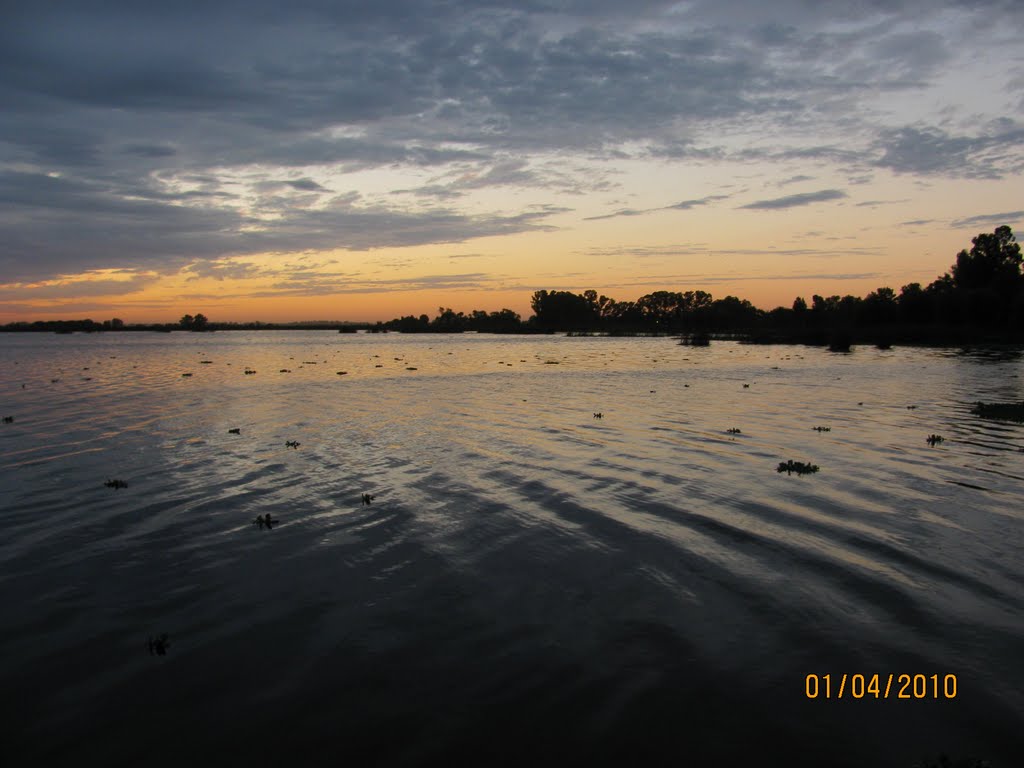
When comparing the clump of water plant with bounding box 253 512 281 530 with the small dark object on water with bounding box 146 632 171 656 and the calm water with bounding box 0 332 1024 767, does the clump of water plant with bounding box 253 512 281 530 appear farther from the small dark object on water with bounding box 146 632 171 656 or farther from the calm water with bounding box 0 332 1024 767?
the small dark object on water with bounding box 146 632 171 656

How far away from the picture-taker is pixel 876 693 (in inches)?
311

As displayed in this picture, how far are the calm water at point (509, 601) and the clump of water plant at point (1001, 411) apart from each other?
1013 cm

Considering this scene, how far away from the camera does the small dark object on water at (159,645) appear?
890 cm

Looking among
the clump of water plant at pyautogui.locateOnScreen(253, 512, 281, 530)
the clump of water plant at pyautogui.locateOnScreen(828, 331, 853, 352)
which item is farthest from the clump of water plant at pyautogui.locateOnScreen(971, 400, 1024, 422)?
the clump of water plant at pyautogui.locateOnScreen(828, 331, 853, 352)

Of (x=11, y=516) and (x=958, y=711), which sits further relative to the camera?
(x=11, y=516)

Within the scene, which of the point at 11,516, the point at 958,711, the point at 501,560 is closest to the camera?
the point at 958,711

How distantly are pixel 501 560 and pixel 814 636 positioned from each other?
5.86 m

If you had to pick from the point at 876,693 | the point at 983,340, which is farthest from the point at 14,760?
the point at 983,340

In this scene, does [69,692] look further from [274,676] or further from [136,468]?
[136,468]

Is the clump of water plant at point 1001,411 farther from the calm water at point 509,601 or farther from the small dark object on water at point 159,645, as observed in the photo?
the small dark object on water at point 159,645

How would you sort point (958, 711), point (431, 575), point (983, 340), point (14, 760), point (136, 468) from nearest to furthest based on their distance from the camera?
point (14, 760), point (958, 711), point (431, 575), point (136, 468), point (983, 340)

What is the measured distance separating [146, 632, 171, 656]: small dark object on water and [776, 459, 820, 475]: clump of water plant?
57.7 ft

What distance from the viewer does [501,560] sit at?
1245 centimetres

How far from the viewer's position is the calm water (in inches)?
281
